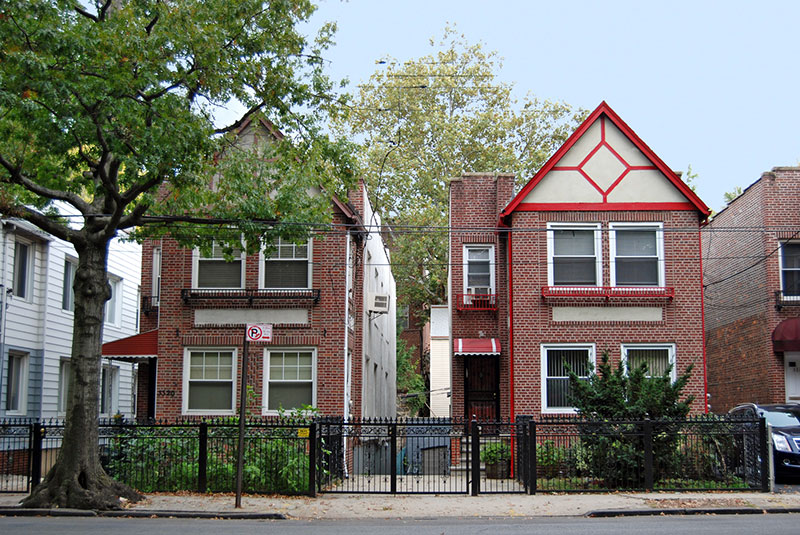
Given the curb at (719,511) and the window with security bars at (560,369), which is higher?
the window with security bars at (560,369)

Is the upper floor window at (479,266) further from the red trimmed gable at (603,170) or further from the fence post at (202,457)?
the fence post at (202,457)

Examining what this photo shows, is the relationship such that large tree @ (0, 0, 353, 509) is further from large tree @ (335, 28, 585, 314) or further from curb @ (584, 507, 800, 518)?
large tree @ (335, 28, 585, 314)

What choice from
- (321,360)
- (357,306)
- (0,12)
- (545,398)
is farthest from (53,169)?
(545,398)

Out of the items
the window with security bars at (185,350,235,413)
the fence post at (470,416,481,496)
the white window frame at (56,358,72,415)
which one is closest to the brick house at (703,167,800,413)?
the fence post at (470,416,481,496)

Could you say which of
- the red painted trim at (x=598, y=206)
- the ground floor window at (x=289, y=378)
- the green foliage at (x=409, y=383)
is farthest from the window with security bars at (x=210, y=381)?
the green foliage at (x=409, y=383)

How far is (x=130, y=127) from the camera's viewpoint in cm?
1453

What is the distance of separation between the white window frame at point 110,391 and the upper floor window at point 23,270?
5.74m

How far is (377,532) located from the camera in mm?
12219

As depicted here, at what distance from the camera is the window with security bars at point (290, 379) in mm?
20766

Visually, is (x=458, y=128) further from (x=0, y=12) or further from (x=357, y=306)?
(x=0, y=12)

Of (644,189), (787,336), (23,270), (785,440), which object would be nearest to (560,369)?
(644,189)

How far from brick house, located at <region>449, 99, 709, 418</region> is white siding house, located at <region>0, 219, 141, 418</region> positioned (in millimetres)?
11421

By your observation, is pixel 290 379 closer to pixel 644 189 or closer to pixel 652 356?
pixel 652 356

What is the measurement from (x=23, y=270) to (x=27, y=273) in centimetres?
13
